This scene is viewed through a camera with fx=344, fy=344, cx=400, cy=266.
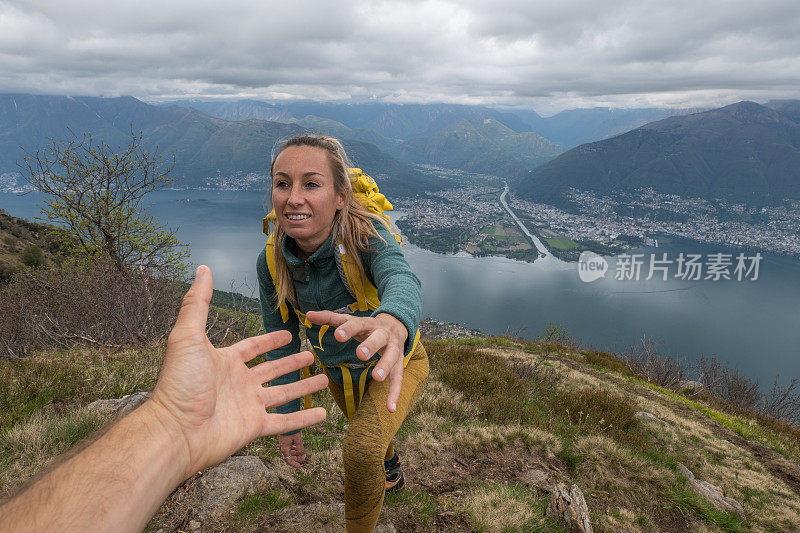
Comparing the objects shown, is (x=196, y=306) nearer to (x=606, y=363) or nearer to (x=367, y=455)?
(x=367, y=455)

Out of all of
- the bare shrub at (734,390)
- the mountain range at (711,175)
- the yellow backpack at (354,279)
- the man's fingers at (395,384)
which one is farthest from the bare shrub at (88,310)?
the mountain range at (711,175)

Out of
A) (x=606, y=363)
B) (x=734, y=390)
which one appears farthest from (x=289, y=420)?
(x=734, y=390)

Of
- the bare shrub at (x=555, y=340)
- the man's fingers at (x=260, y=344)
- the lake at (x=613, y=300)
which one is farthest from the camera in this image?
the lake at (x=613, y=300)

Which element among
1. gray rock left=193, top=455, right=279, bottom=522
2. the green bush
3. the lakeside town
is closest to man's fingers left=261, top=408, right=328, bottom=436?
gray rock left=193, top=455, right=279, bottom=522

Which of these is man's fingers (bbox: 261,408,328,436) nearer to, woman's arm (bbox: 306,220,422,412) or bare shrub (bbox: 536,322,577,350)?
woman's arm (bbox: 306,220,422,412)

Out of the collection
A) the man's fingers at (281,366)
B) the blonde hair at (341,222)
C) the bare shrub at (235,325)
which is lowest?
the bare shrub at (235,325)

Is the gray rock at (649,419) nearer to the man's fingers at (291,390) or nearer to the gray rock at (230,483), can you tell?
the gray rock at (230,483)
